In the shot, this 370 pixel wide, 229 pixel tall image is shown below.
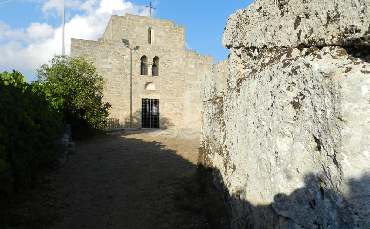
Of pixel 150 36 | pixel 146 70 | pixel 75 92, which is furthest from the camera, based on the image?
pixel 150 36

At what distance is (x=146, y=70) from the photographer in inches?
563

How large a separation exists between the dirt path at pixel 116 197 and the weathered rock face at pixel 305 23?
207 cm

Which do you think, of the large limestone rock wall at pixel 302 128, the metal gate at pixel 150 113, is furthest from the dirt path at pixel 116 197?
the metal gate at pixel 150 113

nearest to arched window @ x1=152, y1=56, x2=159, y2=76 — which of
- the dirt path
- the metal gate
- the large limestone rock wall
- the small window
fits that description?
the small window

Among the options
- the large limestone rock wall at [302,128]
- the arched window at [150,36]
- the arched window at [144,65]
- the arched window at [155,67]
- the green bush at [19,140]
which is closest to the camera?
the large limestone rock wall at [302,128]

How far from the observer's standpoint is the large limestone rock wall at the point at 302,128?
95 centimetres

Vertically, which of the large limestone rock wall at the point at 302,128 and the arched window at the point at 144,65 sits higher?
the arched window at the point at 144,65

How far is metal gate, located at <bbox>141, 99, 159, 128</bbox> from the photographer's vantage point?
561 inches

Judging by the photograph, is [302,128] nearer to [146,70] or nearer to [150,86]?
[150,86]

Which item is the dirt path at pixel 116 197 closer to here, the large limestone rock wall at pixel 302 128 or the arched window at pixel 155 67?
the large limestone rock wall at pixel 302 128

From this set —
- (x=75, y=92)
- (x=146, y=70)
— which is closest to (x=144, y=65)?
(x=146, y=70)

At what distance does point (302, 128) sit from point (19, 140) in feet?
11.7

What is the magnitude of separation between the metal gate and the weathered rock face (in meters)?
12.6

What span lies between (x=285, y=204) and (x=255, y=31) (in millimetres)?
1270
